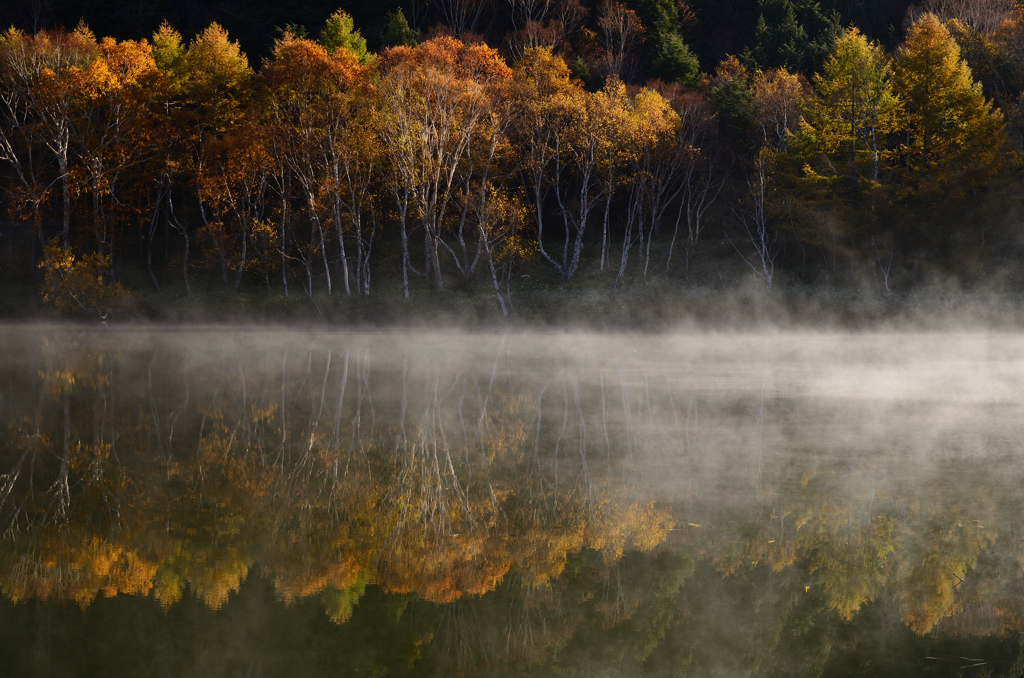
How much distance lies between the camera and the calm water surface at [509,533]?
4.47m

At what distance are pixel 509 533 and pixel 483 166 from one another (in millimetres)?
33113

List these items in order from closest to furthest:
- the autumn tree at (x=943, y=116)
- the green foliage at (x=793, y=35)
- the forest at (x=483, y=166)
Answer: the autumn tree at (x=943, y=116) < the forest at (x=483, y=166) < the green foliage at (x=793, y=35)

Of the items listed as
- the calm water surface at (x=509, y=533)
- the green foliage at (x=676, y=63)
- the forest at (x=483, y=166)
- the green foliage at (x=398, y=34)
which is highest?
the green foliage at (x=398, y=34)

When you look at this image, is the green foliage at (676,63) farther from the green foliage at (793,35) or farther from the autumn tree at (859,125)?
the autumn tree at (859,125)

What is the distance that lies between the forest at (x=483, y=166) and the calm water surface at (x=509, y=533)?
2241 centimetres

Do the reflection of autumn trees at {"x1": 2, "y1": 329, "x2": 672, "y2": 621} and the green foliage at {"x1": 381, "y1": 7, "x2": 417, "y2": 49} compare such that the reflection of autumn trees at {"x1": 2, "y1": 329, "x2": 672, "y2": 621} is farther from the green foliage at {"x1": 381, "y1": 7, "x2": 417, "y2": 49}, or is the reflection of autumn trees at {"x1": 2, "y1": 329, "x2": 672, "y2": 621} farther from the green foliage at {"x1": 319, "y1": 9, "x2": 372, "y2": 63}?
the green foliage at {"x1": 381, "y1": 7, "x2": 417, "y2": 49}

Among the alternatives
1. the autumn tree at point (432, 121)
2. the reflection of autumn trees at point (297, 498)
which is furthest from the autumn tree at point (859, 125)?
the reflection of autumn trees at point (297, 498)

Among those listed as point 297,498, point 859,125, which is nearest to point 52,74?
point 297,498

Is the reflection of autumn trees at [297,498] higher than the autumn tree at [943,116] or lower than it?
lower

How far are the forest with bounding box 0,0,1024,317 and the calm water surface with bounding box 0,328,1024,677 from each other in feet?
73.5

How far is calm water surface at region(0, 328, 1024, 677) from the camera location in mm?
4469

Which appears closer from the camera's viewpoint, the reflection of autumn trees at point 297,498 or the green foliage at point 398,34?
the reflection of autumn trees at point 297,498

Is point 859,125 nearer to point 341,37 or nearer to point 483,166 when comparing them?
point 483,166

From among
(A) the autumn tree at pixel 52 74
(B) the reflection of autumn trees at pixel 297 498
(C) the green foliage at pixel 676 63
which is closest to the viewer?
(B) the reflection of autumn trees at pixel 297 498
